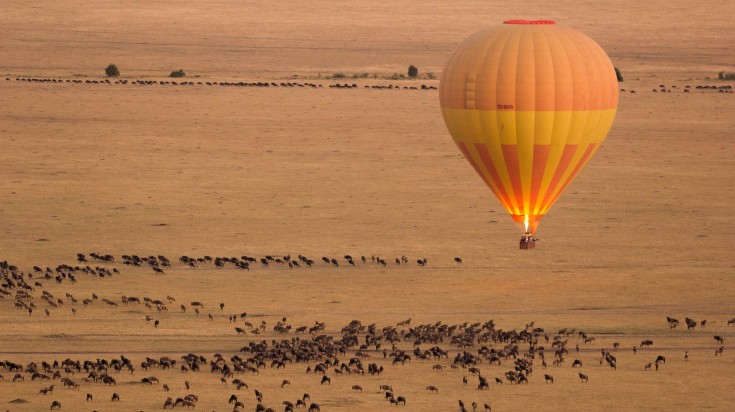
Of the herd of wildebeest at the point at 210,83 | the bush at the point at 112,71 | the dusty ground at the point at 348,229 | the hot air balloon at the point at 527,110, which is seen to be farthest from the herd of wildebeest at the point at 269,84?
the hot air balloon at the point at 527,110

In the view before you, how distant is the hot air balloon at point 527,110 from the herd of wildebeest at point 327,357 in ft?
23.3

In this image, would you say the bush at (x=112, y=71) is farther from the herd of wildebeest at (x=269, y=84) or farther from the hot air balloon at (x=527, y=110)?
the hot air balloon at (x=527, y=110)

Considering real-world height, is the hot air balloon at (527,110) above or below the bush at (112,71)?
below

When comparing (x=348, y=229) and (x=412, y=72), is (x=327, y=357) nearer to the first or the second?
(x=348, y=229)

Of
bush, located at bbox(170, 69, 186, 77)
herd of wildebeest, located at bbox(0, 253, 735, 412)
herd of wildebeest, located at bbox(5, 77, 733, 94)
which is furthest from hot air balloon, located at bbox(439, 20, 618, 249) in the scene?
bush, located at bbox(170, 69, 186, 77)

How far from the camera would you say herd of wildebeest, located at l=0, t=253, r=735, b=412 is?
91.2 feet

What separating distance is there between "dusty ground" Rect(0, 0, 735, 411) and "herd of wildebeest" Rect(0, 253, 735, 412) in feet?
0.62

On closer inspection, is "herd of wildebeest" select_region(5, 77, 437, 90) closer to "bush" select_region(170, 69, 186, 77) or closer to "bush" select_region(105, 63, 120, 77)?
"bush" select_region(105, 63, 120, 77)

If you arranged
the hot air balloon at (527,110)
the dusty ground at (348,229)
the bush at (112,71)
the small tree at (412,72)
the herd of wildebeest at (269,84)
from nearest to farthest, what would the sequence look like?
the dusty ground at (348,229) → the hot air balloon at (527,110) → the herd of wildebeest at (269,84) → the bush at (112,71) → the small tree at (412,72)

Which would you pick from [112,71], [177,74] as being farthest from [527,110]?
[112,71]

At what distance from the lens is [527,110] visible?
1561 inches

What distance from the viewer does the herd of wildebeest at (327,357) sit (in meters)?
27.8

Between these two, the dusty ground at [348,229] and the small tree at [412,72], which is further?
the small tree at [412,72]

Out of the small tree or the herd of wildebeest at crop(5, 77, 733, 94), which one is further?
the small tree
